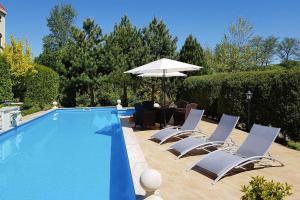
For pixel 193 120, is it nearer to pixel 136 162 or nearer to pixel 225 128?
pixel 225 128

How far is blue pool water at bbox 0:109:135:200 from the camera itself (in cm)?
706

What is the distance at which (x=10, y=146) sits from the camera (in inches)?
488

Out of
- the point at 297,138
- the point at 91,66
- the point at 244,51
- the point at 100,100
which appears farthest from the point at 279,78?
the point at 244,51

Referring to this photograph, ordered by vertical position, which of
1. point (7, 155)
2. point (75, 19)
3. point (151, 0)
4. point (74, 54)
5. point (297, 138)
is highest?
point (75, 19)

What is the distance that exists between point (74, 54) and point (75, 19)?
108 feet

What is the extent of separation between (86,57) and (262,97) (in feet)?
57.2

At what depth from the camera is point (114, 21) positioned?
29.3 m

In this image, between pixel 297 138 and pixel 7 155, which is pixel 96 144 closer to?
pixel 7 155

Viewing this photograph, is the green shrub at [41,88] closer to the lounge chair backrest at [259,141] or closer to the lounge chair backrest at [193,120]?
the lounge chair backrest at [193,120]

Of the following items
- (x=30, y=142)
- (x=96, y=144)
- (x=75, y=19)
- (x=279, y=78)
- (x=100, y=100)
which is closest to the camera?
(x=279, y=78)

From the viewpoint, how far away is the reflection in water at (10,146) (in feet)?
36.1

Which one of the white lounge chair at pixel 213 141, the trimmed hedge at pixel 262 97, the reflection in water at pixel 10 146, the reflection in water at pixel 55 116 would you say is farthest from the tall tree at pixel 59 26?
the white lounge chair at pixel 213 141

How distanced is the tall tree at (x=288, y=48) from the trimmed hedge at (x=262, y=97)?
68794 mm

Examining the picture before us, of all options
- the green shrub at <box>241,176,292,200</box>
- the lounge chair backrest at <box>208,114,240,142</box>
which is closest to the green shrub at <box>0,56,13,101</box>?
the lounge chair backrest at <box>208,114,240,142</box>
